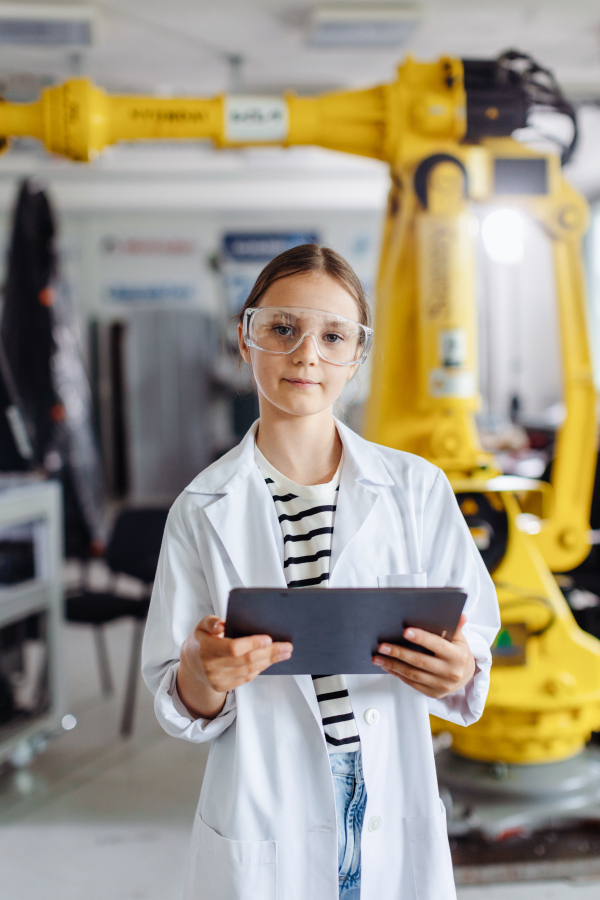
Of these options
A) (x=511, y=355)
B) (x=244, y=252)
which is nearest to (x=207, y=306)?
(x=244, y=252)

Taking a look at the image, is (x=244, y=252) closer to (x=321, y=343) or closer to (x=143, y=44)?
(x=143, y=44)

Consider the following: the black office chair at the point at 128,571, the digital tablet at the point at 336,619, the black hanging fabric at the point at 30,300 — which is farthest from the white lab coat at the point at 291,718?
the black hanging fabric at the point at 30,300

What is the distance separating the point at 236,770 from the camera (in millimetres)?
1050

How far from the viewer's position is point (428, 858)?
1.11 meters

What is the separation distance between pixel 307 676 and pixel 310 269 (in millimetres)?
598

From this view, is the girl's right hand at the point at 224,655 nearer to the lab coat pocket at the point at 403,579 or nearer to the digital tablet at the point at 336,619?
the digital tablet at the point at 336,619

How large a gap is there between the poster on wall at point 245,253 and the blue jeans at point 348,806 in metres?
7.25

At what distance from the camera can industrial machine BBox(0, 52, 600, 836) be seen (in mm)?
2084

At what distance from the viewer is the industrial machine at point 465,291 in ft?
6.84

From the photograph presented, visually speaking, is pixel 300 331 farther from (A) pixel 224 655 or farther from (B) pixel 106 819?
(B) pixel 106 819

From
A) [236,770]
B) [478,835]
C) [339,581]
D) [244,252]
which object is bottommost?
[478,835]

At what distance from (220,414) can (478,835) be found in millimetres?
6399

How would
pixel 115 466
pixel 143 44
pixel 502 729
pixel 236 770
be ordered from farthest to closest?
pixel 115 466, pixel 143 44, pixel 502 729, pixel 236 770

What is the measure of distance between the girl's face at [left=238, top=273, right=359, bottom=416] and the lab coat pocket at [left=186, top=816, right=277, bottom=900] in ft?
2.06
